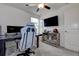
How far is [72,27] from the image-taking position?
4.07 metres

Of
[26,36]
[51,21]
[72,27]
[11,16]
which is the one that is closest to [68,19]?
[72,27]

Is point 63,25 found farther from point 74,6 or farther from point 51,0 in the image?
point 51,0

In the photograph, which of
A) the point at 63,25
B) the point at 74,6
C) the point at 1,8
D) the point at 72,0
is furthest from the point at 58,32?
A: the point at 72,0

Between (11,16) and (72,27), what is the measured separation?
9.46ft

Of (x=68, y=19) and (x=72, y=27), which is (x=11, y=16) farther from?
(x=72, y=27)

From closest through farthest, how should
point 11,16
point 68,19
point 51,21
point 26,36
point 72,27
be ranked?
point 26,36 → point 72,27 → point 68,19 → point 11,16 → point 51,21

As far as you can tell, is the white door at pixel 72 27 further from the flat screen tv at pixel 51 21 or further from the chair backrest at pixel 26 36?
the chair backrest at pixel 26 36

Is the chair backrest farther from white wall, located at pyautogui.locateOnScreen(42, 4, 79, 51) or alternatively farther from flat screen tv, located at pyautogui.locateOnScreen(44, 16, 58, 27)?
flat screen tv, located at pyautogui.locateOnScreen(44, 16, 58, 27)

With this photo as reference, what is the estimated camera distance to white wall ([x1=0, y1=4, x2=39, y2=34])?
4.22 metres

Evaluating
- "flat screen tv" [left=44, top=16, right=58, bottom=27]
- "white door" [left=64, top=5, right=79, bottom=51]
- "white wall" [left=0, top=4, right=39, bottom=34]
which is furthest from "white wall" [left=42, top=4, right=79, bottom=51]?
"white wall" [left=0, top=4, right=39, bottom=34]

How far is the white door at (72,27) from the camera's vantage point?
3844 millimetres

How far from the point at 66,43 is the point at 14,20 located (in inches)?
108

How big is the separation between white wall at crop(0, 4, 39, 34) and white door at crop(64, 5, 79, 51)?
2008 millimetres

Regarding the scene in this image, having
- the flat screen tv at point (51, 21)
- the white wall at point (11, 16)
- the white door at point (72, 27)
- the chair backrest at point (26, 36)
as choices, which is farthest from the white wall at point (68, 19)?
the chair backrest at point (26, 36)
